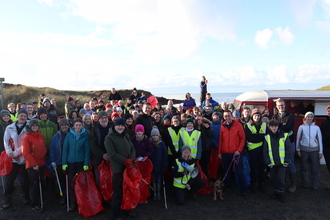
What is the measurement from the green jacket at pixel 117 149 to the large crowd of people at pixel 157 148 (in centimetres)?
2

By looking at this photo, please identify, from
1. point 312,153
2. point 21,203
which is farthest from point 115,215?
point 312,153

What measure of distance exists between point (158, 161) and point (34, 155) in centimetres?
257

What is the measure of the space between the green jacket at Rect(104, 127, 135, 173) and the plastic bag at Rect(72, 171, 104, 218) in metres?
0.81

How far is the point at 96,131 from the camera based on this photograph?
183 inches

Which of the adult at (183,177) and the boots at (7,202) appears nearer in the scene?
the boots at (7,202)

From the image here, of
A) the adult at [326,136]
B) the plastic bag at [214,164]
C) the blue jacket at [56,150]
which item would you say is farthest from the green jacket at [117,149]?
the adult at [326,136]

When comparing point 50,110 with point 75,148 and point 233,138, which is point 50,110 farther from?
point 233,138

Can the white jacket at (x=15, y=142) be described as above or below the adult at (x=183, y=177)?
above

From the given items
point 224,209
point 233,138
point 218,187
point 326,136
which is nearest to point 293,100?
point 326,136

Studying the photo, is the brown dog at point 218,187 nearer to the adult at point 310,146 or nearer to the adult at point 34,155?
the adult at point 310,146

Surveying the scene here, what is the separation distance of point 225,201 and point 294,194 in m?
1.76

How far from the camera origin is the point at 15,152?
4.63 m

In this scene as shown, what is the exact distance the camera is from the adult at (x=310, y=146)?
561 centimetres

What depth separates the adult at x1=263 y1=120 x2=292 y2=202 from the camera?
199 inches
